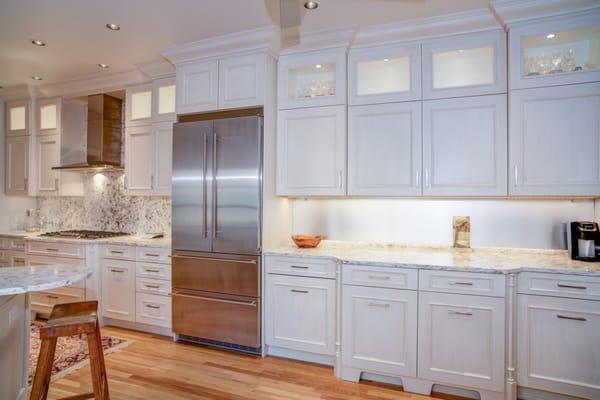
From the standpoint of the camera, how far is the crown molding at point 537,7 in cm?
237

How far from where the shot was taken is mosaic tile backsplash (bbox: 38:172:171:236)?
418 cm

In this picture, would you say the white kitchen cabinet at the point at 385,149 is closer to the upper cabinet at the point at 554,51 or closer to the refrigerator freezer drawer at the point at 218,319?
the upper cabinet at the point at 554,51

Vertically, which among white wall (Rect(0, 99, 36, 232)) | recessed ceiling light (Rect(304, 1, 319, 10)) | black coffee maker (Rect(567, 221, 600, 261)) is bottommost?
black coffee maker (Rect(567, 221, 600, 261))

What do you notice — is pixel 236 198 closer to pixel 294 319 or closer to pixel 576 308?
pixel 294 319

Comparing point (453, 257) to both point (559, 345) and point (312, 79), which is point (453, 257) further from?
point (312, 79)

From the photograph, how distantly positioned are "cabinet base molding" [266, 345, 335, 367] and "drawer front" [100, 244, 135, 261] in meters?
1.67

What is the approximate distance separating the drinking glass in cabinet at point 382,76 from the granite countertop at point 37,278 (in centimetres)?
240

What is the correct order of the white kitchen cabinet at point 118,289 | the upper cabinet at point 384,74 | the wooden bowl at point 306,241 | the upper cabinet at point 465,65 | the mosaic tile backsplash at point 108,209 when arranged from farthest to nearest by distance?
the mosaic tile backsplash at point 108,209 < the white kitchen cabinet at point 118,289 < the wooden bowl at point 306,241 < the upper cabinet at point 384,74 < the upper cabinet at point 465,65

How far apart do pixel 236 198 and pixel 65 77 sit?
2.83 metres

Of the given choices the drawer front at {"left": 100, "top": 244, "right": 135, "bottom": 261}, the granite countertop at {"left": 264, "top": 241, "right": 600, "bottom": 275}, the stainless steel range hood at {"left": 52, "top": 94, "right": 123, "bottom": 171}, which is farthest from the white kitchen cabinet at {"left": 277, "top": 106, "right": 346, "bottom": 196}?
the stainless steel range hood at {"left": 52, "top": 94, "right": 123, "bottom": 171}

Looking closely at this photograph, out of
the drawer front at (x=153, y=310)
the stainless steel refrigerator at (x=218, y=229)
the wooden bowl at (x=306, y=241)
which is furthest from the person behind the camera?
the drawer front at (x=153, y=310)

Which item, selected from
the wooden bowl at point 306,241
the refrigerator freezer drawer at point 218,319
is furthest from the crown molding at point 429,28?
the refrigerator freezer drawer at point 218,319

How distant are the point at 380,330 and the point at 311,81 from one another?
2.18 metres

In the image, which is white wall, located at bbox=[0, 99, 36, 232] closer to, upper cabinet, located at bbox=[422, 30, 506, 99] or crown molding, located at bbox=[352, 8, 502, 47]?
crown molding, located at bbox=[352, 8, 502, 47]
